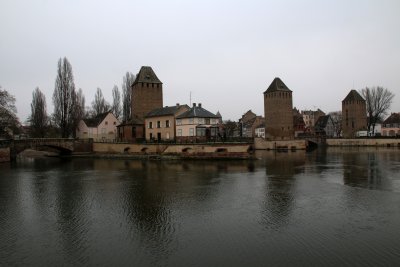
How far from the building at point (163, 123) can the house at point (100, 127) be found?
8.75 m

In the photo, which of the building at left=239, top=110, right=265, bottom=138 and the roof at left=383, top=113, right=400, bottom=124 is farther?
the building at left=239, top=110, right=265, bottom=138

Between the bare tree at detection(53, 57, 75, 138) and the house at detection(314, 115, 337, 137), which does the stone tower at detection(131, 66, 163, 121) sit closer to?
the bare tree at detection(53, 57, 75, 138)

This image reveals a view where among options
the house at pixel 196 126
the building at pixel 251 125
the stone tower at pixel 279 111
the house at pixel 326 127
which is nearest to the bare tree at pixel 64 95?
the house at pixel 196 126

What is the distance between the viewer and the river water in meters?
8.09

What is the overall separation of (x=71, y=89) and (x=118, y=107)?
1390cm

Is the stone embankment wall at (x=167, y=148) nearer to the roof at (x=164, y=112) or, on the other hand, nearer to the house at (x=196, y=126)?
the house at (x=196, y=126)

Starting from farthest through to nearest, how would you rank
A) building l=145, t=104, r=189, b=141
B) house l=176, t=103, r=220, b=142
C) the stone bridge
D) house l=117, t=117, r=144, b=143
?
house l=117, t=117, r=144, b=143 → building l=145, t=104, r=189, b=141 → house l=176, t=103, r=220, b=142 → the stone bridge

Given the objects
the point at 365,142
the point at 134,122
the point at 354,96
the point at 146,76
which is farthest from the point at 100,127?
the point at 354,96

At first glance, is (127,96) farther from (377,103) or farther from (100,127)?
(377,103)

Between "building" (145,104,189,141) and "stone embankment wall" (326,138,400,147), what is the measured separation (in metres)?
32.1

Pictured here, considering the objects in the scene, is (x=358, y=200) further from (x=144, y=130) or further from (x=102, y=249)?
(x=144, y=130)

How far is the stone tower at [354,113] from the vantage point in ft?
225

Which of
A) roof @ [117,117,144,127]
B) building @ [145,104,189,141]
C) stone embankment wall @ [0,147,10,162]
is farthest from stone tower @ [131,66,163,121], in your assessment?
stone embankment wall @ [0,147,10,162]

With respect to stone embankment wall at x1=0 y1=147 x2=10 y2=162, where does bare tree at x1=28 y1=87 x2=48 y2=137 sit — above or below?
above
